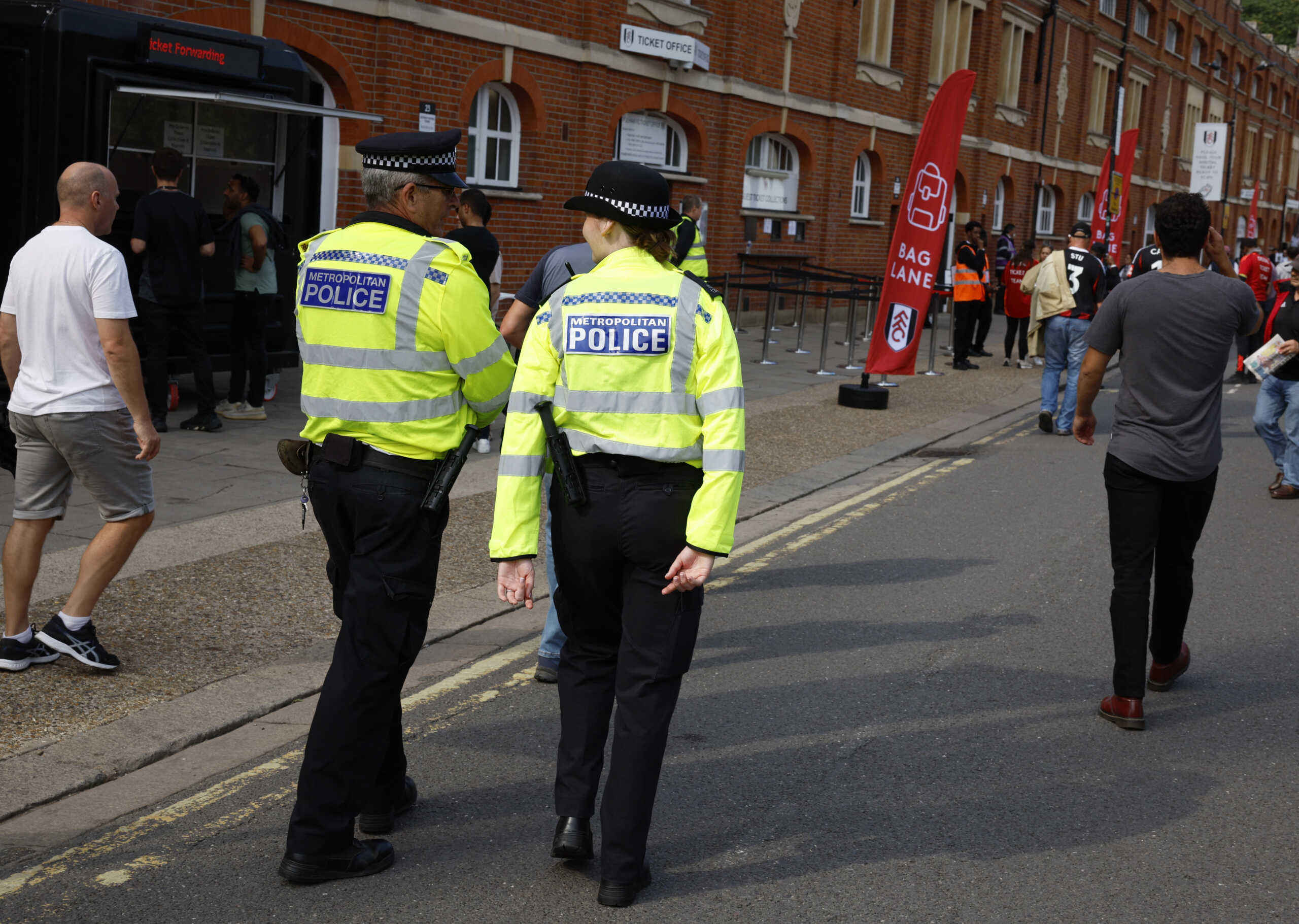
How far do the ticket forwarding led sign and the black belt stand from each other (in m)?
7.80

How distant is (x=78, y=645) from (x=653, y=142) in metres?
16.0

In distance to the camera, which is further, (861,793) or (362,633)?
(861,793)

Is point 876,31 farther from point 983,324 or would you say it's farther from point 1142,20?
point 1142,20

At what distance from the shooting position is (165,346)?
383 inches

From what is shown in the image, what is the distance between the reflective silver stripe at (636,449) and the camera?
11.0ft

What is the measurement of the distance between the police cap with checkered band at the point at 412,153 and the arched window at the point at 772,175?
1875 cm

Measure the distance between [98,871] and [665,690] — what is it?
1.58 meters

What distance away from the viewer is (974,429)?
43.4ft

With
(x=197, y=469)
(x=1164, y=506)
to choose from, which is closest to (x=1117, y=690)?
(x=1164, y=506)

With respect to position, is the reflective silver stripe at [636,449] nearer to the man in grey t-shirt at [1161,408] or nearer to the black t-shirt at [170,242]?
the man in grey t-shirt at [1161,408]

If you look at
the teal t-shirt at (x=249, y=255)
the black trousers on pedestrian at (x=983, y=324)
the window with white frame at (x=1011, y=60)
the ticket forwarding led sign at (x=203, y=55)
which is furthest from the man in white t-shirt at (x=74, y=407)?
the window with white frame at (x=1011, y=60)

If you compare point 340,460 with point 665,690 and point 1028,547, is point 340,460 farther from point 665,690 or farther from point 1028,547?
point 1028,547

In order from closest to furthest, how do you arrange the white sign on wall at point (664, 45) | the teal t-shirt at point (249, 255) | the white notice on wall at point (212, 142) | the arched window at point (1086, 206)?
the teal t-shirt at point (249, 255) → the white notice on wall at point (212, 142) → the white sign on wall at point (664, 45) → the arched window at point (1086, 206)

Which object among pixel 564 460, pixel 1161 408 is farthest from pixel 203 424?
pixel 564 460
